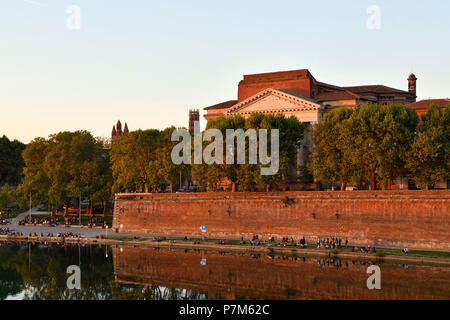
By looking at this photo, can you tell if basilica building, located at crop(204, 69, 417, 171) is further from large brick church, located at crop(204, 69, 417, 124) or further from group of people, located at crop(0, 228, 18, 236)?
group of people, located at crop(0, 228, 18, 236)

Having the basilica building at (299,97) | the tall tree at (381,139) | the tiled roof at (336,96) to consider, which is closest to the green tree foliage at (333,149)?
the tall tree at (381,139)

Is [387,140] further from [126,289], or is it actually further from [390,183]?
[126,289]

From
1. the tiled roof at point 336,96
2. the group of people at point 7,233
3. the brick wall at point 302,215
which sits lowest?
the group of people at point 7,233

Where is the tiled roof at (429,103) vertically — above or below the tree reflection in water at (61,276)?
above

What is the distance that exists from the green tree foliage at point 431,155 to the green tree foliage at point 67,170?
4945 centimetres

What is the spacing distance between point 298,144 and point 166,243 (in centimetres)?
2103

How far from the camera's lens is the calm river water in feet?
128

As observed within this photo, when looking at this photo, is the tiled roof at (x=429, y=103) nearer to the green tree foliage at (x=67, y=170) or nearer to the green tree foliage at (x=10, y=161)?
the green tree foliage at (x=67, y=170)

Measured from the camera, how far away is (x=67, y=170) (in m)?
90.0

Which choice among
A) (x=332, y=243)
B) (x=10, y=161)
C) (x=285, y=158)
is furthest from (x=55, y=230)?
(x=10, y=161)

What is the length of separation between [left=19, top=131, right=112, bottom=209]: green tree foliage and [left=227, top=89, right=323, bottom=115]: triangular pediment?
24755 millimetres

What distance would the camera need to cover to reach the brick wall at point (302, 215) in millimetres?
54000

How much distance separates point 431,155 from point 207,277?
27464mm

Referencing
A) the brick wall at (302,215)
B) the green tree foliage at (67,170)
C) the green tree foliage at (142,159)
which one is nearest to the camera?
the brick wall at (302,215)
